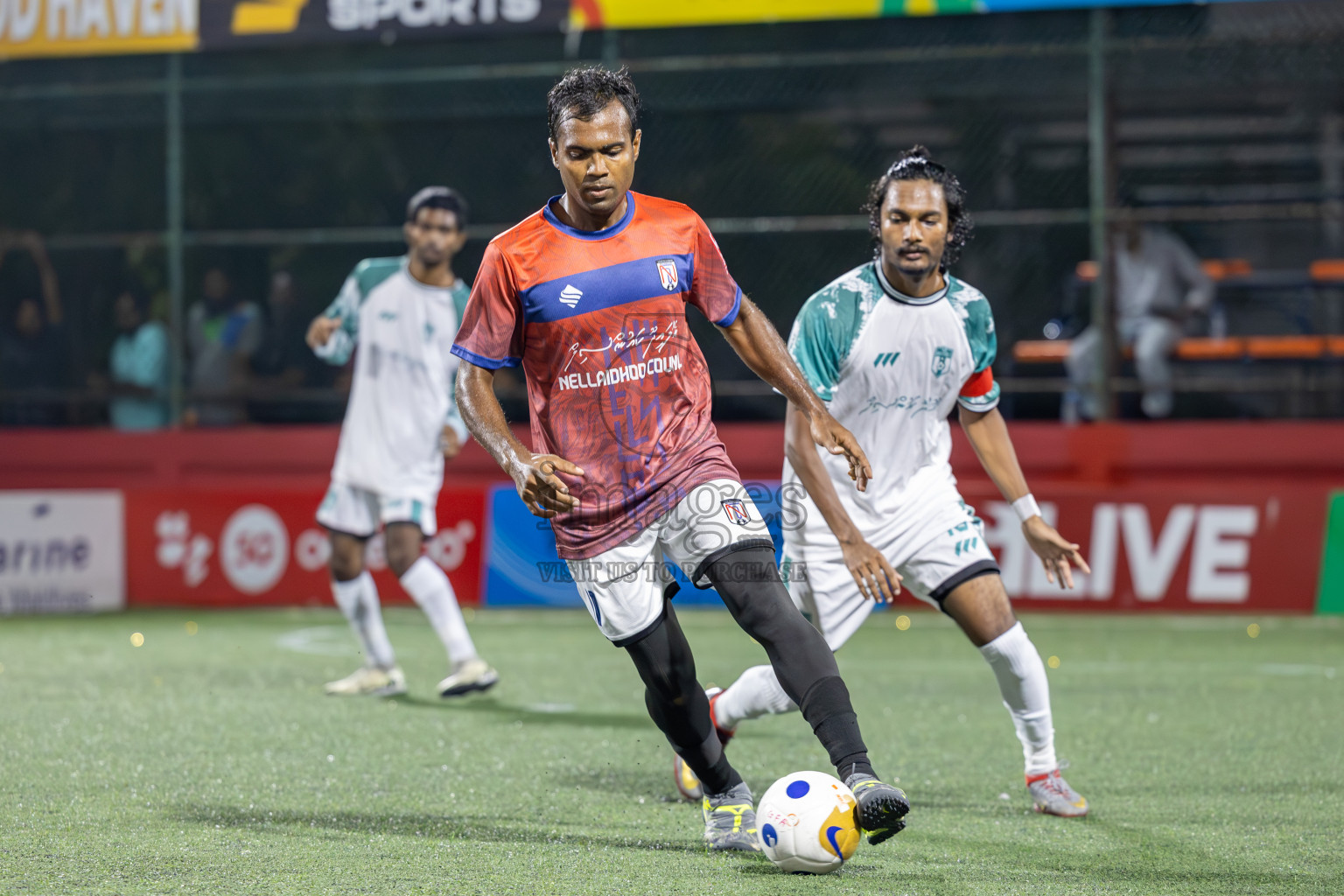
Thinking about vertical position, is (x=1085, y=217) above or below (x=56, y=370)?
above

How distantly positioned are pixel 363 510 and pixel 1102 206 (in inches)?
268

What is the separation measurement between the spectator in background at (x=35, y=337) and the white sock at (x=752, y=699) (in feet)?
35.5

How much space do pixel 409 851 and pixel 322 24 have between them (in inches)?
424

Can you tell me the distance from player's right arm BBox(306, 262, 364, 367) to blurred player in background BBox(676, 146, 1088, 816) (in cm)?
338

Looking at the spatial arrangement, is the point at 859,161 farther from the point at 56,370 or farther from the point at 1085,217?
the point at 56,370

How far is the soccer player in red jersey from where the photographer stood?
4.38 metres

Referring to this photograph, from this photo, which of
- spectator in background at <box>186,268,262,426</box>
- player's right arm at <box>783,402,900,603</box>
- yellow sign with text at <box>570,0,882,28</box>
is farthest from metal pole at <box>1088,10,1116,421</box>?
player's right arm at <box>783,402,900,603</box>

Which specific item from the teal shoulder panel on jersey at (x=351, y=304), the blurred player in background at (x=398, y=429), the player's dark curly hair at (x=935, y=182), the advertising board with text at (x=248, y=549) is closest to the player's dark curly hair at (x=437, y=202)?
the blurred player in background at (x=398, y=429)

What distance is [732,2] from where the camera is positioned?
518 inches

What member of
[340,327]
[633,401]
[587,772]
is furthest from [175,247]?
[633,401]

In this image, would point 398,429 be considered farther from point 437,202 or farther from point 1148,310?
point 1148,310

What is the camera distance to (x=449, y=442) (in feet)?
27.5

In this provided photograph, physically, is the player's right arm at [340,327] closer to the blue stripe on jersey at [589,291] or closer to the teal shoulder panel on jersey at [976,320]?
the teal shoulder panel on jersey at [976,320]

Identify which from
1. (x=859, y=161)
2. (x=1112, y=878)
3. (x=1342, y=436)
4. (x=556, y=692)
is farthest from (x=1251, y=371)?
(x=1112, y=878)
